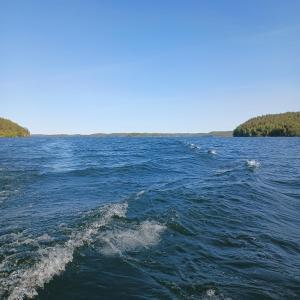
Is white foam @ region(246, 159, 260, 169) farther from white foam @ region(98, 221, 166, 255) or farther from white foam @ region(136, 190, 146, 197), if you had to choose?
white foam @ region(98, 221, 166, 255)

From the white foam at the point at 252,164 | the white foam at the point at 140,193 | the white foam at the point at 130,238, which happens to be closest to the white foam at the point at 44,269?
the white foam at the point at 130,238

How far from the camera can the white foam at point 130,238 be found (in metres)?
10.9

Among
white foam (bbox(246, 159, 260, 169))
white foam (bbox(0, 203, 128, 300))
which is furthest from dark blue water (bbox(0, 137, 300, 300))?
white foam (bbox(246, 159, 260, 169))

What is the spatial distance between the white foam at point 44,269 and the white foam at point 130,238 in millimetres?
656

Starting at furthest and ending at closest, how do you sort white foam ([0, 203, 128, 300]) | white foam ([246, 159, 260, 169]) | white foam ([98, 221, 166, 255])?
white foam ([246, 159, 260, 169]), white foam ([98, 221, 166, 255]), white foam ([0, 203, 128, 300])

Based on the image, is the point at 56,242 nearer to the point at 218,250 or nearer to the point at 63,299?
the point at 63,299

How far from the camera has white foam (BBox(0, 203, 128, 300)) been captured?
8.01 m

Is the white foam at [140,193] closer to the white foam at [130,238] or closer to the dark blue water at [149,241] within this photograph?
the dark blue water at [149,241]

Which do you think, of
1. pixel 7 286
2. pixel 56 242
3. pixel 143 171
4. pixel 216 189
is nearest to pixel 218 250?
pixel 56 242

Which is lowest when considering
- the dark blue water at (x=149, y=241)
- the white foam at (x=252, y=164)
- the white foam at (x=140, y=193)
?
the dark blue water at (x=149, y=241)

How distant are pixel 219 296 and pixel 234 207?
9.73 m

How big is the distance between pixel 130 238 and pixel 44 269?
11.2 ft

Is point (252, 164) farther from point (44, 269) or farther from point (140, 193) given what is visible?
point (44, 269)

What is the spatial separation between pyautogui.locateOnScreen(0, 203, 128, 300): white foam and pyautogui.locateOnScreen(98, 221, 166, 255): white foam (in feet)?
2.15
